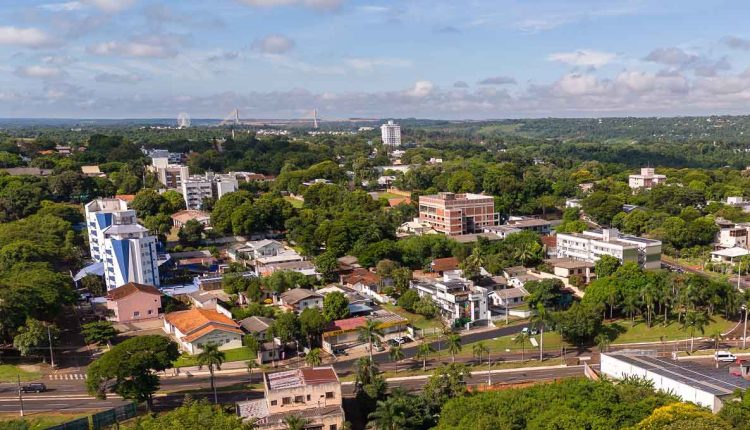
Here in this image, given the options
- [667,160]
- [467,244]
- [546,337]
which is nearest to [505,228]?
[467,244]

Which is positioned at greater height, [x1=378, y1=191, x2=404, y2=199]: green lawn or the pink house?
[x1=378, y1=191, x2=404, y2=199]: green lawn

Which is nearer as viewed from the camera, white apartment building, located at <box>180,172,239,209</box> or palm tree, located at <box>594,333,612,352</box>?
palm tree, located at <box>594,333,612,352</box>

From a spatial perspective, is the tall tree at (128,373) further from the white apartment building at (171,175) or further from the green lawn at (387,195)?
the white apartment building at (171,175)

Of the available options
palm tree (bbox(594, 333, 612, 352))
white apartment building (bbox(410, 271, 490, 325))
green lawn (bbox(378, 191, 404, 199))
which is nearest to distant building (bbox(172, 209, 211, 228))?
green lawn (bbox(378, 191, 404, 199))

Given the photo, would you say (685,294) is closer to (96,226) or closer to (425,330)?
(425,330)

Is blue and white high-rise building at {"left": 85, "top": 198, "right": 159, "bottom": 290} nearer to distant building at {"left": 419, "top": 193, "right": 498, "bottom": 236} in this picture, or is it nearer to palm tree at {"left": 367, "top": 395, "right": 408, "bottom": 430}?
palm tree at {"left": 367, "top": 395, "right": 408, "bottom": 430}

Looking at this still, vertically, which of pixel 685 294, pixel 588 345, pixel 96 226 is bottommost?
pixel 588 345

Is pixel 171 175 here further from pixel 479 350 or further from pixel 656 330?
pixel 656 330
